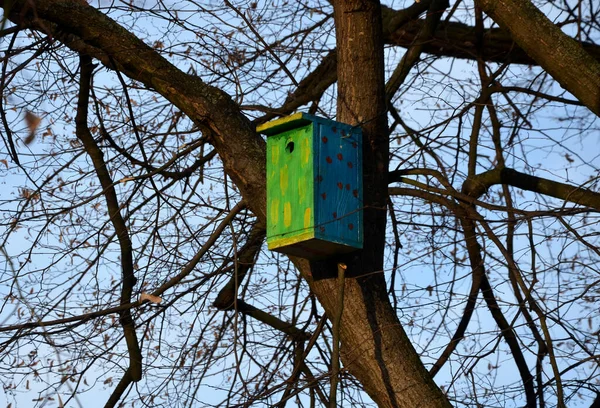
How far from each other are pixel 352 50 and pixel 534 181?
3.15 ft

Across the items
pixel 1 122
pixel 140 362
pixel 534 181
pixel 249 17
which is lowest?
pixel 140 362

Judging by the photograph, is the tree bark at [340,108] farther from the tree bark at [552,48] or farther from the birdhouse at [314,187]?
the tree bark at [552,48]

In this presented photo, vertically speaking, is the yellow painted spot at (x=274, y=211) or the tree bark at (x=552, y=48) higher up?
the tree bark at (x=552, y=48)

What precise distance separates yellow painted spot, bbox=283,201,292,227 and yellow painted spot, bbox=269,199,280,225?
4cm

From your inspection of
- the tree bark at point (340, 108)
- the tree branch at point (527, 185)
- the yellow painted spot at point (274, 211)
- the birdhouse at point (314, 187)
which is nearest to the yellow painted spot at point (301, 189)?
the birdhouse at point (314, 187)

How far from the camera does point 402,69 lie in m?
4.48

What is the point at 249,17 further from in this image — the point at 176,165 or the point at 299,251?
the point at 299,251

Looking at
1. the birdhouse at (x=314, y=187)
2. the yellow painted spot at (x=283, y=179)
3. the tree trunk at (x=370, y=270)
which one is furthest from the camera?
the yellow painted spot at (x=283, y=179)

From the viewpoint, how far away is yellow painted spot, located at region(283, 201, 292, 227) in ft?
11.5

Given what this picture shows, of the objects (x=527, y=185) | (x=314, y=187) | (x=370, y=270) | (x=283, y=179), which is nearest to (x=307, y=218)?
(x=314, y=187)

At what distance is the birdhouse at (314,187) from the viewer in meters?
3.43

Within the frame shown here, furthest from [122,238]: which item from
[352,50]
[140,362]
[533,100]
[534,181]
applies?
[533,100]

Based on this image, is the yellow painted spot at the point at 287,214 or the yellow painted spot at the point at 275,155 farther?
the yellow painted spot at the point at 275,155

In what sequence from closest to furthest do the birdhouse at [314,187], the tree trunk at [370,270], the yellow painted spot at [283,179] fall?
the tree trunk at [370,270] → the birdhouse at [314,187] → the yellow painted spot at [283,179]
